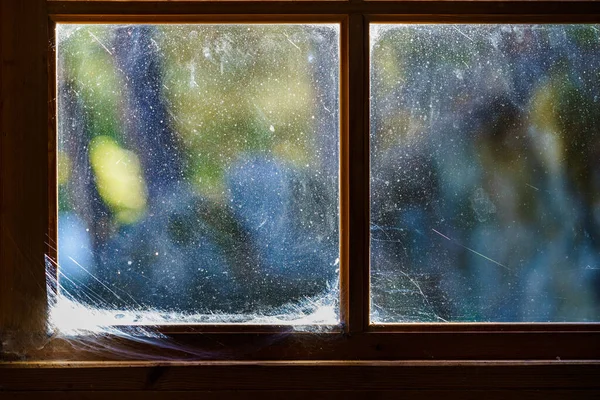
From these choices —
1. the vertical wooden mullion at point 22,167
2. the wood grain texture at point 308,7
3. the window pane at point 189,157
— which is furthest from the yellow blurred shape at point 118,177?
the wood grain texture at point 308,7

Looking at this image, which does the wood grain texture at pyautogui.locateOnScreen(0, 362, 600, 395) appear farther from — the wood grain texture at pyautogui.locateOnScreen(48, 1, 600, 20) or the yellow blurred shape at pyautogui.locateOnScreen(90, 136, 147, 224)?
the wood grain texture at pyautogui.locateOnScreen(48, 1, 600, 20)

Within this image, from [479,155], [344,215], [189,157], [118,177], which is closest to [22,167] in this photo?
[118,177]

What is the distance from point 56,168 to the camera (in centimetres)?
112

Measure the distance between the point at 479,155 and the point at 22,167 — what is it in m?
0.97

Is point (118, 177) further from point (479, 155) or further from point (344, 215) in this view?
point (479, 155)

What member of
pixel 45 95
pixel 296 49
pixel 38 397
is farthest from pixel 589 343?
pixel 45 95

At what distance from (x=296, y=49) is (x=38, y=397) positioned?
898mm

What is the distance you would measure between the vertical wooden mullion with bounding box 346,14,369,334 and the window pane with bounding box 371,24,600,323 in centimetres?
3

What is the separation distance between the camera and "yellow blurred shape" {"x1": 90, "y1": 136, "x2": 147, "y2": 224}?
1.13 meters

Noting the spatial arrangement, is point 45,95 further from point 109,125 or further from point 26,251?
point 26,251

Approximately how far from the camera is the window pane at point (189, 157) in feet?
3.71

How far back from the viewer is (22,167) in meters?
1.10

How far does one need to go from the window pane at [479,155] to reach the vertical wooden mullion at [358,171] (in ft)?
0.11

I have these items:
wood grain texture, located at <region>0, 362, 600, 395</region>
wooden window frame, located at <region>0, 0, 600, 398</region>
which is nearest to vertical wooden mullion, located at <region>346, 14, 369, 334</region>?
wooden window frame, located at <region>0, 0, 600, 398</region>
